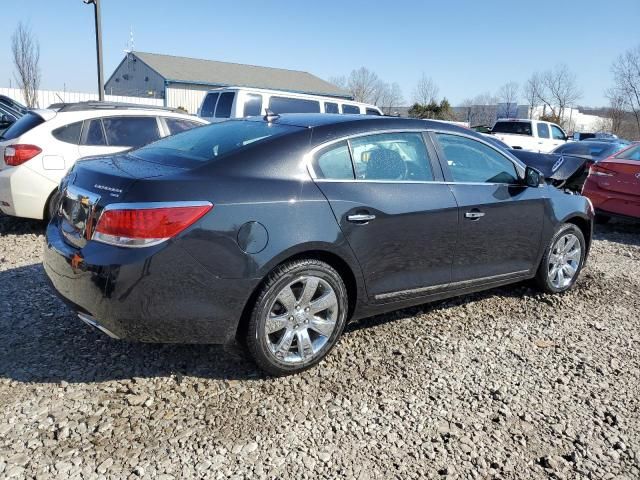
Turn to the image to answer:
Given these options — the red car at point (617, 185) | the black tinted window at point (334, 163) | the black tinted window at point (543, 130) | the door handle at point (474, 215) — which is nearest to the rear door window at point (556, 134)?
the black tinted window at point (543, 130)

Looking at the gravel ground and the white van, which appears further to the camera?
the white van

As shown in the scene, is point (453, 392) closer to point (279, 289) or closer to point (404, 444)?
point (404, 444)

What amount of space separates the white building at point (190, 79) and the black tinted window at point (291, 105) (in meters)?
29.0

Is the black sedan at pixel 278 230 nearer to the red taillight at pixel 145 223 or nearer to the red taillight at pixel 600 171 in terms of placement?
the red taillight at pixel 145 223

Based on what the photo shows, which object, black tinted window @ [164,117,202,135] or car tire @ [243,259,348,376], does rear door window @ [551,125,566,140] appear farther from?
car tire @ [243,259,348,376]

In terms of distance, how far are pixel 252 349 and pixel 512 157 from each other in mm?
2769

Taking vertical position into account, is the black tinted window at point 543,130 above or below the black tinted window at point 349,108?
below

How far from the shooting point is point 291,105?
1171 cm

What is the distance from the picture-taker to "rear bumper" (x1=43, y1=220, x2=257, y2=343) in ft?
8.96

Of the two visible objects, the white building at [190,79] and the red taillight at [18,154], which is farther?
the white building at [190,79]

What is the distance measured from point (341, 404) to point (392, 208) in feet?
4.14

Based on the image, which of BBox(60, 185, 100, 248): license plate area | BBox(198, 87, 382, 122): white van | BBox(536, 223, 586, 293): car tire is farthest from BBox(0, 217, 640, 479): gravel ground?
BBox(198, 87, 382, 122): white van

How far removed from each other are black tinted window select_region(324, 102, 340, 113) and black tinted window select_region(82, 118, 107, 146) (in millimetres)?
6666

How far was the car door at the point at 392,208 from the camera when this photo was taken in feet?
10.9
